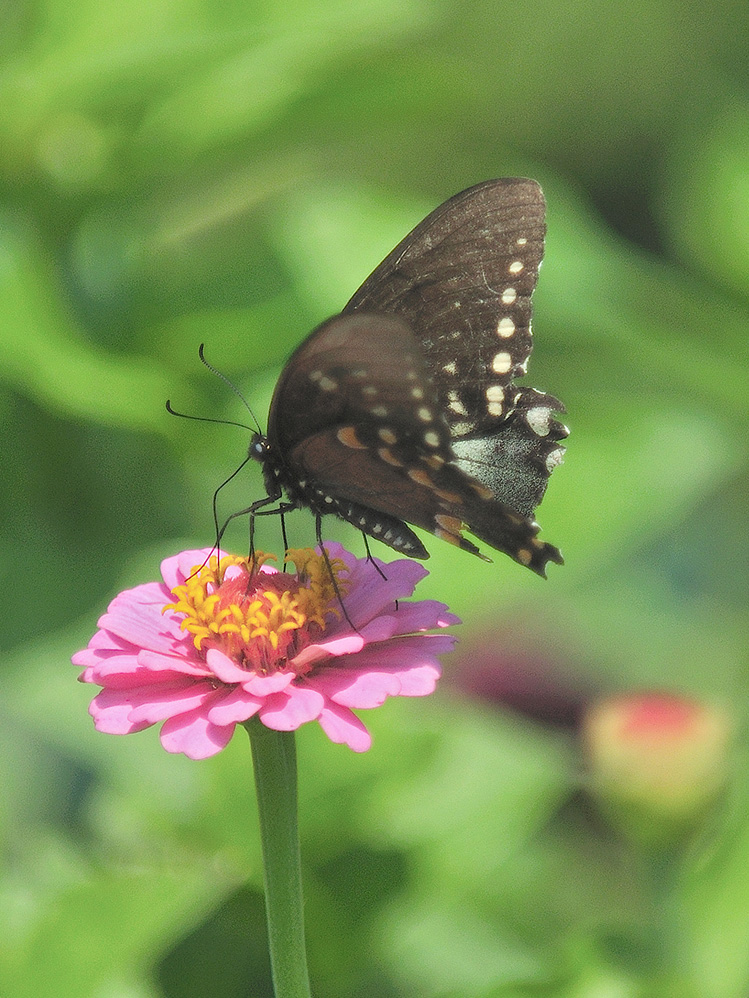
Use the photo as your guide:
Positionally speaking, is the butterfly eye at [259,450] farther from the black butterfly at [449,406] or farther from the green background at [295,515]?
the green background at [295,515]

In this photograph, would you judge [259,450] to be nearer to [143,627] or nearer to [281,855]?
[143,627]

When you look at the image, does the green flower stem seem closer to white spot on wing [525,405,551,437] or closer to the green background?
the green background

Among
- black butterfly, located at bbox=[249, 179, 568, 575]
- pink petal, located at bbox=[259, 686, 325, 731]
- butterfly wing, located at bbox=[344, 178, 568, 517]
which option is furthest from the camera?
butterfly wing, located at bbox=[344, 178, 568, 517]

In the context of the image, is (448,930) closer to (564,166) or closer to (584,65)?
(564,166)

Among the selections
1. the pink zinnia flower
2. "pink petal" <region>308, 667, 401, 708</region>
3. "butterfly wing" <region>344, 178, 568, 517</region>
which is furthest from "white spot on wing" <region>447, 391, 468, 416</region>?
"pink petal" <region>308, 667, 401, 708</region>

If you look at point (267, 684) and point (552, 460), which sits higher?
point (552, 460)

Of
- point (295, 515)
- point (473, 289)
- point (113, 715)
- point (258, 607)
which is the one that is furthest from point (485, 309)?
Result: point (295, 515)
